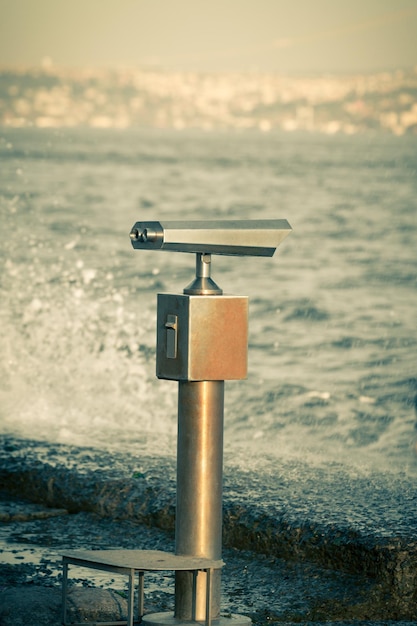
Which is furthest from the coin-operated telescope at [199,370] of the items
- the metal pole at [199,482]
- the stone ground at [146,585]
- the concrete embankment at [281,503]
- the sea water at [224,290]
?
the sea water at [224,290]

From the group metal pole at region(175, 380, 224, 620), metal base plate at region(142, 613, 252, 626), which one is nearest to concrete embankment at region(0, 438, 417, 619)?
metal base plate at region(142, 613, 252, 626)

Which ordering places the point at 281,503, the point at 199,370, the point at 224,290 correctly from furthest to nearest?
the point at 224,290 < the point at 281,503 < the point at 199,370

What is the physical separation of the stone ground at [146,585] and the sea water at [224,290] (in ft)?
3.81

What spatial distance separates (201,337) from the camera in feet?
14.8

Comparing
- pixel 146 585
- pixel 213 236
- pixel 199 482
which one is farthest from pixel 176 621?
pixel 213 236

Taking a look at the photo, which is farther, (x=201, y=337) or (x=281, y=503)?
(x=281, y=503)

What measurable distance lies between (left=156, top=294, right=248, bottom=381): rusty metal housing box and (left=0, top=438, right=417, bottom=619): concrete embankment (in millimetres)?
1368

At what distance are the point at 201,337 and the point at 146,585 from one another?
1667 mm

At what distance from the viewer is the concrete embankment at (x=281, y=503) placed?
5504mm

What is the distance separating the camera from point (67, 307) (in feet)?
85.7

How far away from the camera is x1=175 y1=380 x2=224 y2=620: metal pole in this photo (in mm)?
4535

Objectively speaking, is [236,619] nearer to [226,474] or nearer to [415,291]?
[226,474]

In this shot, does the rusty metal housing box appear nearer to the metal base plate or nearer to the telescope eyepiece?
the telescope eyepiece

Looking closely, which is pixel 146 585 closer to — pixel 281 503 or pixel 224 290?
pixel 281 503
